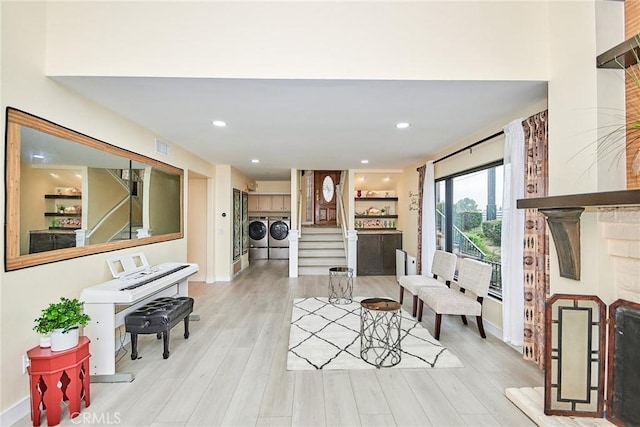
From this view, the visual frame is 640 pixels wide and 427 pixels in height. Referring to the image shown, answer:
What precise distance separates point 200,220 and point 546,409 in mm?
6072

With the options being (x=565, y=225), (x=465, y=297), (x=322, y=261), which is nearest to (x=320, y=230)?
(x=322, y=261)

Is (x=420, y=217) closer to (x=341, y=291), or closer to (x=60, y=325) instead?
(x=341, y=291)

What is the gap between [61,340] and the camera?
207 centimetres

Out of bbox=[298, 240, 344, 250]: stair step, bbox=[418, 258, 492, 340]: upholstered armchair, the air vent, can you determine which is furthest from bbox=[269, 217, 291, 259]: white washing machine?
bbox=[418, 258, 492, 340]: upholstered armchair

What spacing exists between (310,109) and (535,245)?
2.49 meters

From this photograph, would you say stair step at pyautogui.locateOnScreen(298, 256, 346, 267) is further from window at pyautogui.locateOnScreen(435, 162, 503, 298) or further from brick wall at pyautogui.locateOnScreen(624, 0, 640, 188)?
brick wall at pyautogui.locateOnScreen(624, 0, 640, 188)

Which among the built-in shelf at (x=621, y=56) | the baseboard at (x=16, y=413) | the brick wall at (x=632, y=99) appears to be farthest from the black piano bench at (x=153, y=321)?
the built-in shelf at (x=621, y=56)

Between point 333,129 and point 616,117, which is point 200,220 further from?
point 616,117

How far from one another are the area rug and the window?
1.19 meters

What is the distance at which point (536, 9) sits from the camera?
2.38 metres

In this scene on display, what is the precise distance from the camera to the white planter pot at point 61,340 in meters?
Answer: 2.06

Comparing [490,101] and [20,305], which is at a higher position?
A: [490,101]

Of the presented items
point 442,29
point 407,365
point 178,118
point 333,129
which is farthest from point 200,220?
point 442,29

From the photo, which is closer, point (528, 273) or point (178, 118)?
point (528, 273)
